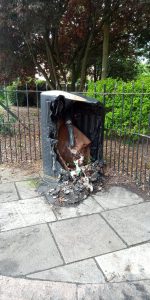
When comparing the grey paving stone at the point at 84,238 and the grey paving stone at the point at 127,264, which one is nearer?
the grey paving stone at the point at 127,264

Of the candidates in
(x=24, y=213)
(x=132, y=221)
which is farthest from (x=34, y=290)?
(x=132, y=221)

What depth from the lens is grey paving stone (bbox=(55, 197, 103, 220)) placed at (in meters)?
3.02

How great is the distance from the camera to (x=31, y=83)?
11.0 m

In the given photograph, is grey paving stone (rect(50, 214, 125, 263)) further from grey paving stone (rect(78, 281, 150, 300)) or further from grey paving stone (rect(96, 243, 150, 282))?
grey paving stone (rect(78, 281, 150, 300))

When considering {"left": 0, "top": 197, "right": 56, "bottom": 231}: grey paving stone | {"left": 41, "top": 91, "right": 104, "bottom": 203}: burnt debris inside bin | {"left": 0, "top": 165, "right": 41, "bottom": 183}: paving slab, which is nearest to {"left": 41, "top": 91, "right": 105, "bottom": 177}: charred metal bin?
{"left": 41, "top": 91, "right": 104, "bottom": 203}: burnt debris inside bin

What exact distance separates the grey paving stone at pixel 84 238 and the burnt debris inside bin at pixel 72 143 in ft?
1.59

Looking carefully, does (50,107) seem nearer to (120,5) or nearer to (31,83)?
(120,5)

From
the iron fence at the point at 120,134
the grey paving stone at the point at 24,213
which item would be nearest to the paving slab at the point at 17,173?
the iron fence at the point at 120,134

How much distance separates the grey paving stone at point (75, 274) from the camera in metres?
2.11

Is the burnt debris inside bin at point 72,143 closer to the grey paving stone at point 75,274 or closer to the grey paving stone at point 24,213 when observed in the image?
the grey paving stone at point 24,213

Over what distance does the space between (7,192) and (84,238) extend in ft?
4.83

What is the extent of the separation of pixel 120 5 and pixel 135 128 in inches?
156

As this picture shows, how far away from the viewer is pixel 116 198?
344 cm

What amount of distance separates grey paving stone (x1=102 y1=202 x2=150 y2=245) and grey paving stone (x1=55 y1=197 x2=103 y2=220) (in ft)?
0.54
